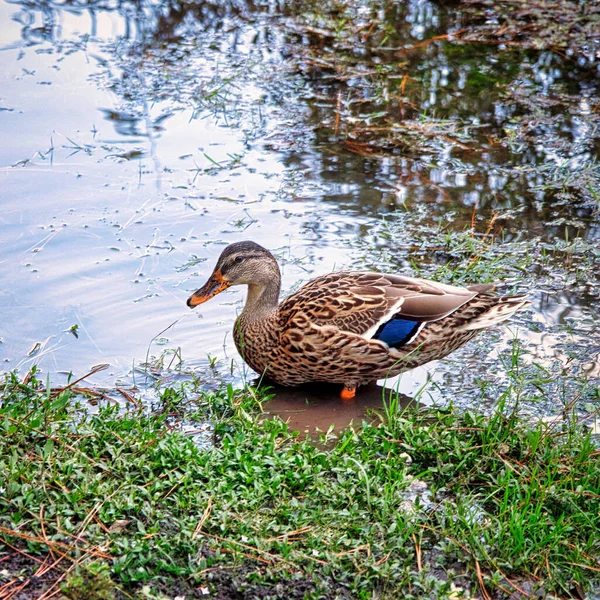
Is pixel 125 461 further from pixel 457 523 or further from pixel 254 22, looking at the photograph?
pixel 254 22

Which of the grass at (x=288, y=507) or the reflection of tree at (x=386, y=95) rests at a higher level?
the reflection of tree at (x=386, y=95)

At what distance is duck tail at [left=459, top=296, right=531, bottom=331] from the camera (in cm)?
565

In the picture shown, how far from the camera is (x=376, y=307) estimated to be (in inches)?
218

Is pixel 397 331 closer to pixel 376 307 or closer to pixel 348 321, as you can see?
pixel 376 307

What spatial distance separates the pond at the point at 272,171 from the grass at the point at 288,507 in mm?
752

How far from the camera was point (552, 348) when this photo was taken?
5.96 m

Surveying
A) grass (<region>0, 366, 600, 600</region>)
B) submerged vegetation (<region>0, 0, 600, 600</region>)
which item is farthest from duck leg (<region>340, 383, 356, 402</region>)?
grass (<region>0, 366, 600, 600</region>)

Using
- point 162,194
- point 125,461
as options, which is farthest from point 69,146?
point 125,461

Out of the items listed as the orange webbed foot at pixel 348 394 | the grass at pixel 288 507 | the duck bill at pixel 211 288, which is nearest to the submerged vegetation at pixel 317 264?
the grass at pixel 288 507

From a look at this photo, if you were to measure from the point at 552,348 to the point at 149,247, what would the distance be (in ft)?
9.91

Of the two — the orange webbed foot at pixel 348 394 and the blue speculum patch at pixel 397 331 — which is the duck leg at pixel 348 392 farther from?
the blue speculum patch at pixel 397 331

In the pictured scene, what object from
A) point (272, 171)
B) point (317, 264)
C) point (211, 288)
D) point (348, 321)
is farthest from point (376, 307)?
point (272, 171)

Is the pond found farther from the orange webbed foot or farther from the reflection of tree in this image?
the orange webbed foot

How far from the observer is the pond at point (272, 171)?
6086 millimetres
